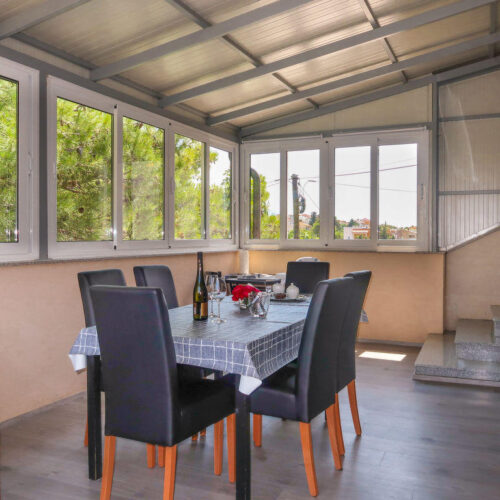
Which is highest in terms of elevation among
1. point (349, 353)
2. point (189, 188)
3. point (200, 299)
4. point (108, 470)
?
point (189, 188)

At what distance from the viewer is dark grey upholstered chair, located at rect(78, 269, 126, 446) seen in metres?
2.84

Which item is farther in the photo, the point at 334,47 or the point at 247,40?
the point at 334,47

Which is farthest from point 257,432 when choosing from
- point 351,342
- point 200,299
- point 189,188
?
point 189,188

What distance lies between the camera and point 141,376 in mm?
2066

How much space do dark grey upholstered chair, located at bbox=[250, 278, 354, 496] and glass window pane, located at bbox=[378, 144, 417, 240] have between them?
366 centimetres

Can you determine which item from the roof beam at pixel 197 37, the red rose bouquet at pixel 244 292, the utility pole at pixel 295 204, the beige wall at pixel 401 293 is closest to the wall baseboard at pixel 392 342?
the beige wall at pixel 401 293

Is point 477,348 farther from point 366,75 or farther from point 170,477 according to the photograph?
point 170,477

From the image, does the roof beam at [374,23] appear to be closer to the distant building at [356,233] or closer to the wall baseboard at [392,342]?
the distant building at [356,233]

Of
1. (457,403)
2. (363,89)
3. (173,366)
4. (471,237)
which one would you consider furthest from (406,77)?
(173,366)

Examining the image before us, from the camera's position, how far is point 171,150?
517 cm

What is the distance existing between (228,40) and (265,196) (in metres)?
2.63

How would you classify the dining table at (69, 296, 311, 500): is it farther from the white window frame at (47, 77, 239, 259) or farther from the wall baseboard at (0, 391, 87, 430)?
the white window frame at (47, 77, 239, 259)

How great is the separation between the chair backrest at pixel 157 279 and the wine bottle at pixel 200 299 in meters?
0.81

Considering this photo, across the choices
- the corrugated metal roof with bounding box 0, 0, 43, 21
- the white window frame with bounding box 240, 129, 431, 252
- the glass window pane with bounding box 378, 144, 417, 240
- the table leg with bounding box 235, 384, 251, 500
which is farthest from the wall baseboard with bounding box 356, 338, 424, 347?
the corrugated metal roof with bounding box 0, 0, 43, 21
